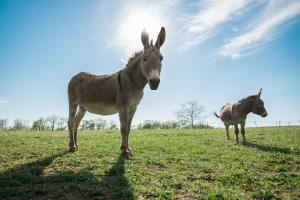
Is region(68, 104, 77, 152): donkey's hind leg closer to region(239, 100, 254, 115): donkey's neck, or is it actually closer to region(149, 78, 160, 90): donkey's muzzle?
region(149, 78, 160, 90): donkey's muzzle

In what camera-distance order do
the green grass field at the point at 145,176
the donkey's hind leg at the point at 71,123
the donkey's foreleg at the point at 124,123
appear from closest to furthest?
the green grass field at the point at 145,176 < the donkey's foreleg at the point at 124,123 < the donkey's hind leg at the point at 71,123

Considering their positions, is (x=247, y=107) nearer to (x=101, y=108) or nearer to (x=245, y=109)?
(x=245, y=109)

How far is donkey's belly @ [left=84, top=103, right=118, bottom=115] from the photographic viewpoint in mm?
10070

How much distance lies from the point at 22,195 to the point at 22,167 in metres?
2.48

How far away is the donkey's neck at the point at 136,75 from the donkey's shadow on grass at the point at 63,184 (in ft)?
9.93

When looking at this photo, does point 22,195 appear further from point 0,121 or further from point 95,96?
point 0,121

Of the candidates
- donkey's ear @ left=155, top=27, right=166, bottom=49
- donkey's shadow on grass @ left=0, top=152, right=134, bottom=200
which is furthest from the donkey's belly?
donkey's shadow on grass @ left=0, top=152, right=134, bottom=200

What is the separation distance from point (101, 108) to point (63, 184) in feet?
14.3

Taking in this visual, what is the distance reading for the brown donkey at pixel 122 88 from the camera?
8961 millimetres

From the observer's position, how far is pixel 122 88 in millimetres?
9586

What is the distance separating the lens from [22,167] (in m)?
7.82

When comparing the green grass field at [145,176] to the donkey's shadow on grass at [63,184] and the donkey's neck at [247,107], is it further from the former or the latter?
the donkey's neck at [247,107]

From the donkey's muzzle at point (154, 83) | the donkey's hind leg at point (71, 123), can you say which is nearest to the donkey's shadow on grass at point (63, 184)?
the donkey's muzzle at point (154, 83)

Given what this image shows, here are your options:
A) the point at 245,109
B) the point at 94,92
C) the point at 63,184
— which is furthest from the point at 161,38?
the point at 245,109
